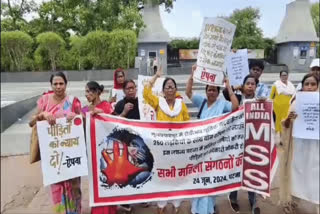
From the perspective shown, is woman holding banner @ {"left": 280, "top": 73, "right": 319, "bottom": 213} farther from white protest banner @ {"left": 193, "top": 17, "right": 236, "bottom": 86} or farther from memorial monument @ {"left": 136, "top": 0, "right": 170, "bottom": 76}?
memorial monument @ {"left": 136, "top": 0, "right": 170, "bottom": 76}

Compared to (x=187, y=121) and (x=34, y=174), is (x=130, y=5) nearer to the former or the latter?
(x=34, y=174)

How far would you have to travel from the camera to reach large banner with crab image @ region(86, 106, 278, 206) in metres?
3.40

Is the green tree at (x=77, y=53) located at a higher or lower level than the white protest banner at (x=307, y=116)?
higher

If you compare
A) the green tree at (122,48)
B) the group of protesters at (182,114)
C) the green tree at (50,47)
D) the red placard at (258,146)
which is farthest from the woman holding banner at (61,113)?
the green tree at (50,47)

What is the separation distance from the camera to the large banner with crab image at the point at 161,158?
3.40 meters

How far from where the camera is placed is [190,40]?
30625 millimetres

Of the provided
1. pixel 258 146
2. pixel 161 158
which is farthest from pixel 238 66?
pixel 161 158

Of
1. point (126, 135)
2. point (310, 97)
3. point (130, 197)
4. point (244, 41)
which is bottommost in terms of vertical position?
point (130, 197)

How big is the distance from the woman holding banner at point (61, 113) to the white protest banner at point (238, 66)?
8.80 feet

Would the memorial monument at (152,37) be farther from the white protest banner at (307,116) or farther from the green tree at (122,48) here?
the white protest banner at (307,116)

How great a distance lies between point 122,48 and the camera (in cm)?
1973

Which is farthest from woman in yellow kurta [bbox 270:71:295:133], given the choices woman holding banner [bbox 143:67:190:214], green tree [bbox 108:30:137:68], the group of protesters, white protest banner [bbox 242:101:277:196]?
green tree [bbox 108:30:137:68]

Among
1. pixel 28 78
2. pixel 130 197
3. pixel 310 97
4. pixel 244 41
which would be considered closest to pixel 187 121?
pixel 130 197

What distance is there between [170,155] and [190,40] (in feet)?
91.7
